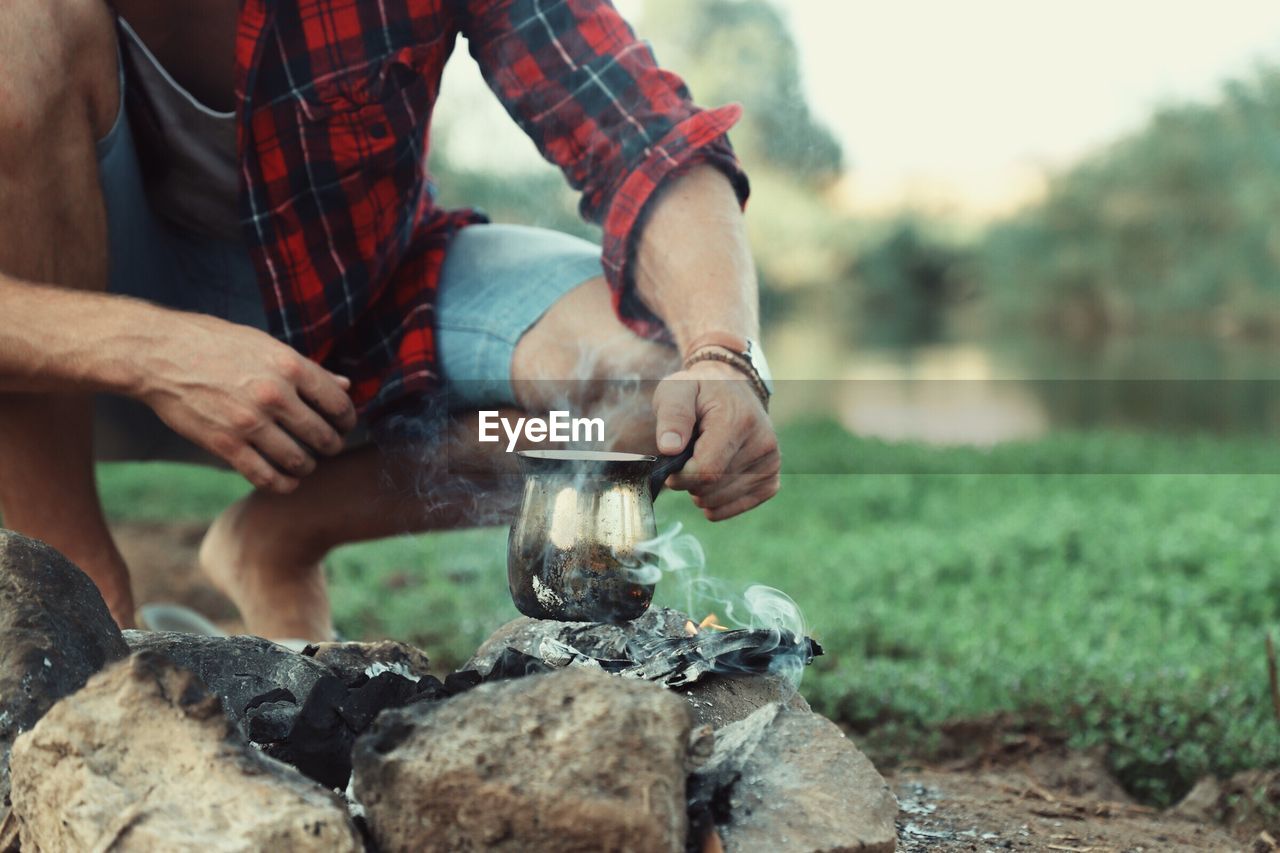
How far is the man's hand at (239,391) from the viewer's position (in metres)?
1.92

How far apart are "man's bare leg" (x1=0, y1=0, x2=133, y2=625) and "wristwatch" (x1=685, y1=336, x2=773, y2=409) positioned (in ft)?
3.74

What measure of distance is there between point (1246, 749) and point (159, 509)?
198 inches

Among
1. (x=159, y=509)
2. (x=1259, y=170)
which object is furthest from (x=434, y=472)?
(x=1259, y=170)

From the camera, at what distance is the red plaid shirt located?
245 cm

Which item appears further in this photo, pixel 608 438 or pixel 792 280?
pixel 792 280

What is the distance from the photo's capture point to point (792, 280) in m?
37.6

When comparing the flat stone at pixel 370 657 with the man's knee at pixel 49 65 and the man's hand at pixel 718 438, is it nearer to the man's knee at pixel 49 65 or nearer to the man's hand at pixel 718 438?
the man's hand at pixel 718 438

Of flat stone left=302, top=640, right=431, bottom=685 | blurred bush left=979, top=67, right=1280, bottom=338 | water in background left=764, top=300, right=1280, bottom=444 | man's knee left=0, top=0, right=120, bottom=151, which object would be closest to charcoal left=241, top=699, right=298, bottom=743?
flat stone left=302, top=640, right=431, bottom=685

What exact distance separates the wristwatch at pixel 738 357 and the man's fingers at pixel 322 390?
0.62 meters

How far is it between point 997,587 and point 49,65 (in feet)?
11.2

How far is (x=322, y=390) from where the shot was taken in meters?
1.95

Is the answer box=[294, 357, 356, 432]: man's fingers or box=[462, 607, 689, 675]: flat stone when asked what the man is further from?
box=[462, 607, 689, 675]: flat stone

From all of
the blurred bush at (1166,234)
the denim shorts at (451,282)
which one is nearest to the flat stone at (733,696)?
the denim shorts at (451,282)

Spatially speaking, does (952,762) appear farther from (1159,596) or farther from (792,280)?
(792,280)
